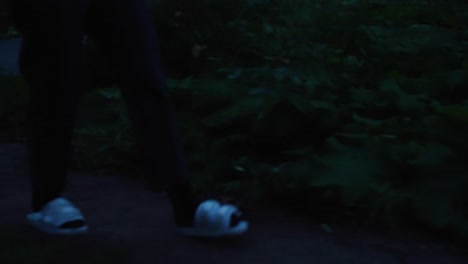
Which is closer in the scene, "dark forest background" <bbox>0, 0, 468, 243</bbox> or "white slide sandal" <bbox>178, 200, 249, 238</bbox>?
"white slide sandal" <bbox>178, 200, 249, 238</bbox>

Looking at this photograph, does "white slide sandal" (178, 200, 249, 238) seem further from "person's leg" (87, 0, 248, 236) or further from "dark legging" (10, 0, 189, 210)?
"dark legging" (10, 0, 189, 210)

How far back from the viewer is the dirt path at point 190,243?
296 cm

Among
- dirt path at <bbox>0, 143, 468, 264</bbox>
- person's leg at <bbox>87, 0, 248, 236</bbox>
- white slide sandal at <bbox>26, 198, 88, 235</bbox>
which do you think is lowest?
dirt path at <bbox>0, 143, 468, 264</bbox>

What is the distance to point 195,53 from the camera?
17.9 feet

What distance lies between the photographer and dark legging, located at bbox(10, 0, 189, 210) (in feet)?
9.34

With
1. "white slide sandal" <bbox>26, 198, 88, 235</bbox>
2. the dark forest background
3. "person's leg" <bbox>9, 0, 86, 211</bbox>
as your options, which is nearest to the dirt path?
"white slide sandal" <bbox>26, 198, 88, 235</bbox>

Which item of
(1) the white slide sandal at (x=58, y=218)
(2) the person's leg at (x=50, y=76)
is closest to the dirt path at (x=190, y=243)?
(1) the white slide sandal at (x=58, y=218)

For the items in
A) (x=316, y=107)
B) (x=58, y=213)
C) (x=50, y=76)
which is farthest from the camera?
(x=316, y=107)

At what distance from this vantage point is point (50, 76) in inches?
114

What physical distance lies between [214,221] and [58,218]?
1.94 ft

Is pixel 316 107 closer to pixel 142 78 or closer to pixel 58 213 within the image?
pixel 142 78

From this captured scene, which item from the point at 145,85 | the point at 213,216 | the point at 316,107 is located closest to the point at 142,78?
the point at 145,85

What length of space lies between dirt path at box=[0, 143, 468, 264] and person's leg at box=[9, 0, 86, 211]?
26cm

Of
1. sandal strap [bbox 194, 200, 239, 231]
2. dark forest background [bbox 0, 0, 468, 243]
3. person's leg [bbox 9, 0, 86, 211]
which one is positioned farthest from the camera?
dark forest background [bbox 0, 0, 468, 243]
